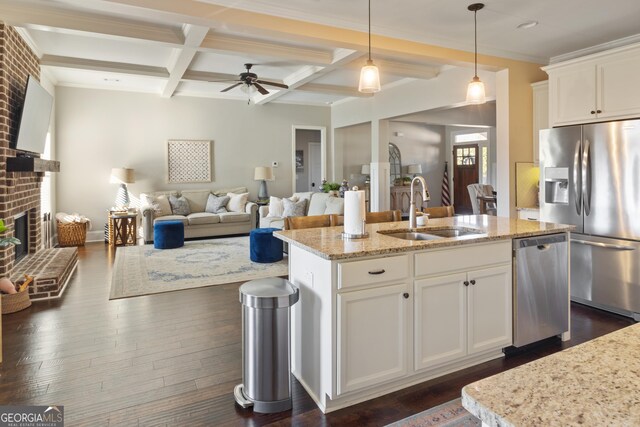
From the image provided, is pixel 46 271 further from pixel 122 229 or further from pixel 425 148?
pixel 425 148

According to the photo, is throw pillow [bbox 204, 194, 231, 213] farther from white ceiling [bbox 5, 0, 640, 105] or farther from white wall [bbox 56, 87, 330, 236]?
white ceiling [bbox 5, 0, 640, 105]

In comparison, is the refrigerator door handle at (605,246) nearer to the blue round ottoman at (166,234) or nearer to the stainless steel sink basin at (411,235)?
the stainless steel sink basin at (411,235)

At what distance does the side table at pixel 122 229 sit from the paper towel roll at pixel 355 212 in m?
5.76

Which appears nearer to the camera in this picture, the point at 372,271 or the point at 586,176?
the point at 372,271

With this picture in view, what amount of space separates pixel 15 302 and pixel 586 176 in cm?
533

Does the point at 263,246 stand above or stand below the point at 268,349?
above

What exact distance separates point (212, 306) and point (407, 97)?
481 centimetres

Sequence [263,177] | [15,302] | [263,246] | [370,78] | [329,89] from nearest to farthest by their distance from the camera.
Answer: [370,78], [15,302], [263,246], [329,89], [263,177]

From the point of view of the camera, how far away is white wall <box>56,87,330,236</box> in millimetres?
7371

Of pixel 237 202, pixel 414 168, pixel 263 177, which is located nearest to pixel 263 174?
pixel 263 177

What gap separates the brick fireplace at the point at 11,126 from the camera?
3.97m

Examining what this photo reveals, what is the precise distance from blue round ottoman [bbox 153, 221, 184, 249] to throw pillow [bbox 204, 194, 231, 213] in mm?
1355

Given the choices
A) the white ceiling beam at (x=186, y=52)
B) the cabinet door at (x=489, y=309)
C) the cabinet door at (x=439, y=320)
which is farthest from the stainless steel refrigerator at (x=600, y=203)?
the white ceiling beam at (x=186, y=52)

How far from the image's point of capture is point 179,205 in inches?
303
